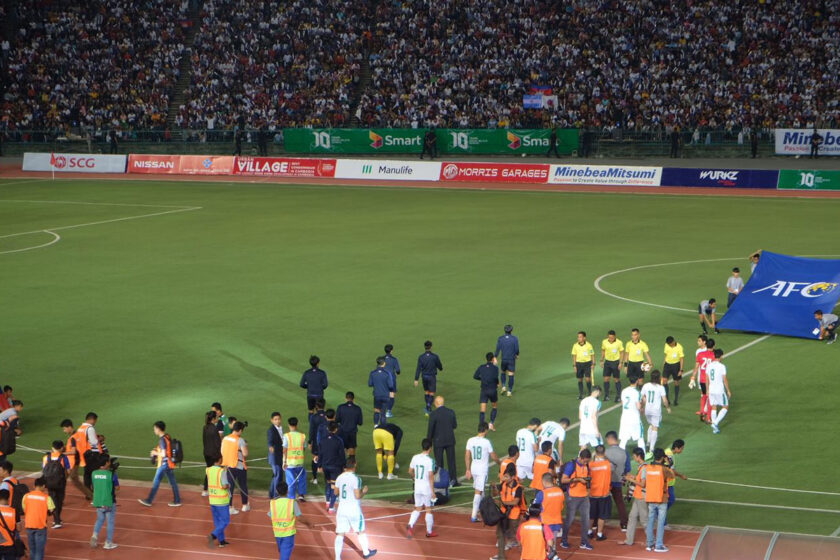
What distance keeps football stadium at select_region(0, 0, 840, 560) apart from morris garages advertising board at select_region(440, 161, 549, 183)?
0.53 ft

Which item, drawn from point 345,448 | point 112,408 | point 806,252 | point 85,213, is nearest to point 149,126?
point 85,213

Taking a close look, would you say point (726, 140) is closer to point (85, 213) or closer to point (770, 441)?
point (85, 213)

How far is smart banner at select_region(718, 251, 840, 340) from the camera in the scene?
2822 centimetres

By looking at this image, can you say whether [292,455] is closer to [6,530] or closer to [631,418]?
[6,530]

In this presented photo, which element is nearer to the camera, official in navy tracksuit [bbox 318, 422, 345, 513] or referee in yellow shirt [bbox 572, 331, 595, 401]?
official in navy tracksuit [bbox 318, 422, 345, 513]

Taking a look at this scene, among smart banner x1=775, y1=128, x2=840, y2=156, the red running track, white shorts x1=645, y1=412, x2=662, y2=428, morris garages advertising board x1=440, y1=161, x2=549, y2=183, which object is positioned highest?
smart banner x1=775, y1=128, x2=840, y2=156

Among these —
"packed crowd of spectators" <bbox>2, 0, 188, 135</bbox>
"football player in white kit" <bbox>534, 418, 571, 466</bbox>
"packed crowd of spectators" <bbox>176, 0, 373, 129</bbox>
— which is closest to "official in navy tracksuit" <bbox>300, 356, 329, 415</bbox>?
"football player in white kit" <bbox>534, 418, 571, 466</bbox>

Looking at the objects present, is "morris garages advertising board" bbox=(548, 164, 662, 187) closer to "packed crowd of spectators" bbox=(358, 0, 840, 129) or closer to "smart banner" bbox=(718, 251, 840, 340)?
"packed crowd of spectators" bbox=(358, 0, 840, 129)

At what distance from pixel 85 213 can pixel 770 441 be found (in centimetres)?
4139

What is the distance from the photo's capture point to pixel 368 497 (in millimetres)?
18594

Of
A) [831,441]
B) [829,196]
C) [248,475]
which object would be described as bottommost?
[248,475]

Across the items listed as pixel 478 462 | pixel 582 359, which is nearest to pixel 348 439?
pixel 478 462

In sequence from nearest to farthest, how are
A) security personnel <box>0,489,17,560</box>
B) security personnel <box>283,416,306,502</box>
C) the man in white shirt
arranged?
security personnel <box>0,489,17,560</box>, security personnel <box>283,416,306,502</box>, the man in white shirt

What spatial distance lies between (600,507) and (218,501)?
555 centimetres
